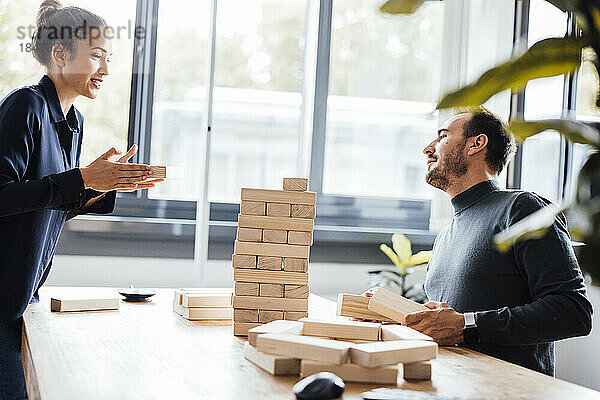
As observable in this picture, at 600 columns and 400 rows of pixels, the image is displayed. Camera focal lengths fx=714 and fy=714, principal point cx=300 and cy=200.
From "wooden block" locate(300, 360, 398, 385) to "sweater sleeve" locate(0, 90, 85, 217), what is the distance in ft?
3.06

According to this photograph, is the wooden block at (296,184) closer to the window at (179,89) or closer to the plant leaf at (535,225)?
the plant leaf at (535,225)

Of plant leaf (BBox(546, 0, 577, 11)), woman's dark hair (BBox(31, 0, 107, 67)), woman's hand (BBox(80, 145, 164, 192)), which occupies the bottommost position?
woman's hand (BBox(80, 145, 164, 192))

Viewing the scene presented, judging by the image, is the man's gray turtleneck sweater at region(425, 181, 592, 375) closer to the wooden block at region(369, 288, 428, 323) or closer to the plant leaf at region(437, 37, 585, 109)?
the wooden block at region(369, 288, 428, 323)

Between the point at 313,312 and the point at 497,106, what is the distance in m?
2.15

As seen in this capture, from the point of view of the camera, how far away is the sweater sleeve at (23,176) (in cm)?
188

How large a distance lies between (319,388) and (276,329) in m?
0.28

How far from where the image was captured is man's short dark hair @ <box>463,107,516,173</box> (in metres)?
2.44

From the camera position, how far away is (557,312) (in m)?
1.90

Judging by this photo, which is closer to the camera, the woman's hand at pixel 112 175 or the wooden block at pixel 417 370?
the wooden block at pixel 417 370

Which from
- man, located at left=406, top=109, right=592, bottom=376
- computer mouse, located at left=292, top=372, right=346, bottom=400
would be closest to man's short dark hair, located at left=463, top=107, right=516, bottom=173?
man, located at left=406, top=109, right=592, bottom=376

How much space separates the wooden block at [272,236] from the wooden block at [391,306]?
297 mm

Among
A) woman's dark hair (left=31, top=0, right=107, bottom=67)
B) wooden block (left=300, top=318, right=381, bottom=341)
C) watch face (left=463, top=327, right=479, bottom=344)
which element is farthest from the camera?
woman's dark hair (left=31, top=0, right=107, bottom=67)

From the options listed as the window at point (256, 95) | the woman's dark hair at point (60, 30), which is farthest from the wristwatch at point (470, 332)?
the window at point (256, 95)


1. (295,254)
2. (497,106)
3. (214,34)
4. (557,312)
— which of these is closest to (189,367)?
(295,254)
